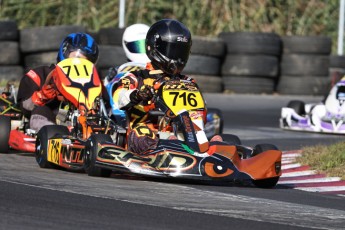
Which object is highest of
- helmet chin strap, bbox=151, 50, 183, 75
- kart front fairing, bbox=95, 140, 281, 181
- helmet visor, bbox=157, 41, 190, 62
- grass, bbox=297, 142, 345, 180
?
helmet visor, bbox=157, 41, 190, 62

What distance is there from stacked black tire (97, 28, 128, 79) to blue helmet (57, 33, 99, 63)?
19.8ft

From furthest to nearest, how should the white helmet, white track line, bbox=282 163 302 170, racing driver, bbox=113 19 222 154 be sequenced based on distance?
the white helmet < white track line, bbox=282 163 302 170 < racing driver, bbox=113 19 222 154

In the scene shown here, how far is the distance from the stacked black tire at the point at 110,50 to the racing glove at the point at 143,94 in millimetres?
7819

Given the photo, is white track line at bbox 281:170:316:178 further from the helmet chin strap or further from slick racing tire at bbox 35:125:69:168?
slick racing tire at bbox 35:125:69:168

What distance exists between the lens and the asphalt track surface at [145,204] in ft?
17.7

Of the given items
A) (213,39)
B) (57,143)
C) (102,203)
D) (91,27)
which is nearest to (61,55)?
(57,143)

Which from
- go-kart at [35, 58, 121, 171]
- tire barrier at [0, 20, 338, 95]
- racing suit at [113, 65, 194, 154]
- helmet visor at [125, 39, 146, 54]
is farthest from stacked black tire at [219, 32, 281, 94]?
racing suit at [113, 65, 194, 154]

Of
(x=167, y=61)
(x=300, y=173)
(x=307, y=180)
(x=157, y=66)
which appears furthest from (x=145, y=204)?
(x=300, y=173)

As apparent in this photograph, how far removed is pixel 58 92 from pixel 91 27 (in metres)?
10.4

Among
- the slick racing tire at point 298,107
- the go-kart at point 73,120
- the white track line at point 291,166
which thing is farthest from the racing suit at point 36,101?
the slick racing tire at point 298,107

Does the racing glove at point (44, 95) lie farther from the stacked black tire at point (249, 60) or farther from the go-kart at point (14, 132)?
the stacked black tire at point (249, 60)

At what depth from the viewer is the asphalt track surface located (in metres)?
5.41

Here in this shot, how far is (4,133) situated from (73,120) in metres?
0.72

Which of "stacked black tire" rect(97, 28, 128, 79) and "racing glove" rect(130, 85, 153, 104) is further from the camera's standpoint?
"stacked black tire" rect(97, 28, 128, 79)
